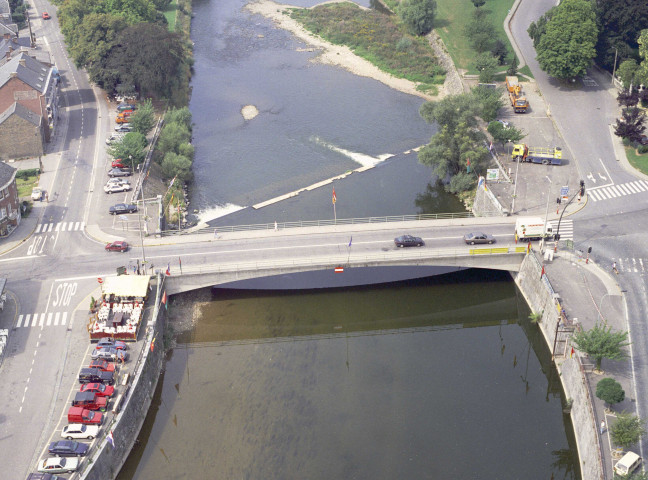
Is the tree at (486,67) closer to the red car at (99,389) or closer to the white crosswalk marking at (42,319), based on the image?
the white crosswalk marking at (42,319)

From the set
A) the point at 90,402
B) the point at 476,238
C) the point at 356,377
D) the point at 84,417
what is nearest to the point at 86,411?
the point at 84,417

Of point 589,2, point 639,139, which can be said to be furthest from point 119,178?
point 589,2

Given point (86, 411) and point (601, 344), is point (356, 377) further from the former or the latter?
point (86, 411)

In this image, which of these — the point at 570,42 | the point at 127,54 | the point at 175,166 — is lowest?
the point at 175,166

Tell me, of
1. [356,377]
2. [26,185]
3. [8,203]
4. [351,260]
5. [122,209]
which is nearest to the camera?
[356,377]

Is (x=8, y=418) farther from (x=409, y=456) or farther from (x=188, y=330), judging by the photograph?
(x=409, y=456)

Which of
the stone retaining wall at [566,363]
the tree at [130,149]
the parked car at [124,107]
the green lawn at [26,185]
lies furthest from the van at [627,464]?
the parked car at [124,107]

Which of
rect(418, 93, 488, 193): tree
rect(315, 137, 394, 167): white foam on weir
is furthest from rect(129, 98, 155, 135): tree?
rect(418, 93, 488, 193): tree
